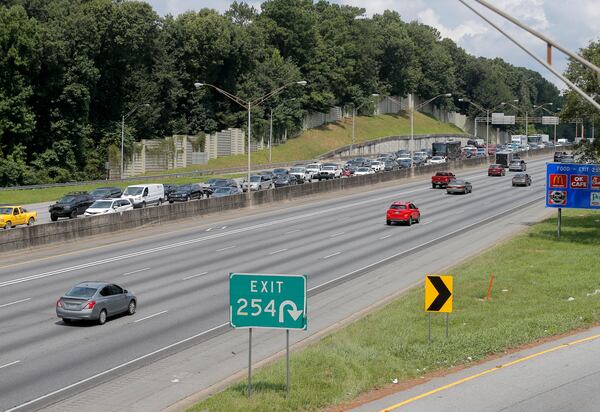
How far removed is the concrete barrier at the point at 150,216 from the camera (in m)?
45.5

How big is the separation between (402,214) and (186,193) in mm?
19549

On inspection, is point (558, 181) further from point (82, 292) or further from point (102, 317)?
point (82, 292)

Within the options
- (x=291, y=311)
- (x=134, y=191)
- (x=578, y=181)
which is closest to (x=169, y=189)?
(x=134, y=191)

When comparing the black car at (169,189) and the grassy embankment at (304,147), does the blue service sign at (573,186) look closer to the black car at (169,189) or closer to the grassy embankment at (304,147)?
the black car at (169,189)

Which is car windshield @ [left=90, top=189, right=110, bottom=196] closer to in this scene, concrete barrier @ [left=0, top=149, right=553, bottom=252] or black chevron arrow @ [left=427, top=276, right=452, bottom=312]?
concrete barrier @ [left=0, top=149, right=553, bottom=252]

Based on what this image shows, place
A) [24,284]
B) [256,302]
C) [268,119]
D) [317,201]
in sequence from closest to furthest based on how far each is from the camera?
[256,302] → [24,284] → [317,201] → [268,119]

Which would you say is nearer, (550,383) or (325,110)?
(550,383)

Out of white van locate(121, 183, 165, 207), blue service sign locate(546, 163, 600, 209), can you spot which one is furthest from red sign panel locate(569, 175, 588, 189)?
white van locate(121, 183, 165, 207)

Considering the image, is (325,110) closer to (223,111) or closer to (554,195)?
(223,111)

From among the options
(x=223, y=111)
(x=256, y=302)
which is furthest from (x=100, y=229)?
(x=223, y=111)

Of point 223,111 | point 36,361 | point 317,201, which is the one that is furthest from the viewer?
point 223,111

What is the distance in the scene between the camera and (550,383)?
730 inches

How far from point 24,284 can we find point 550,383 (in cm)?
2492

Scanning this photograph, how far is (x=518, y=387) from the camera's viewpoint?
18.2 metres
